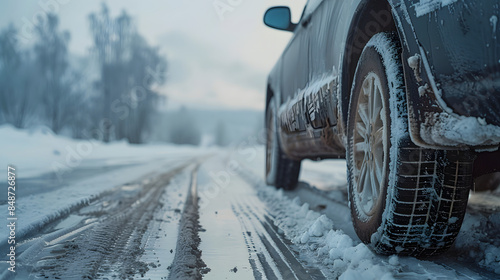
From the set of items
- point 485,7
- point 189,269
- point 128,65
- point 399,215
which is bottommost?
point 189,269

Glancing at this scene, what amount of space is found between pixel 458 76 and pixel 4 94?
28.2 meters

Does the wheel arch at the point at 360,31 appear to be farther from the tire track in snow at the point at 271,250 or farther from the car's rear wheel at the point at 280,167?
the car's rear wheel at the point at 280,167

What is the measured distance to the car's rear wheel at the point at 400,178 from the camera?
1.70 m

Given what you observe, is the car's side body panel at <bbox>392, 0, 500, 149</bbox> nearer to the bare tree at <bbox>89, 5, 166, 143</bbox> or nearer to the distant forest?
the distant forest

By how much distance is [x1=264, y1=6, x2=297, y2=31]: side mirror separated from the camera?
3.94 meters

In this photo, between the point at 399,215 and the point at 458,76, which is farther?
the point at 399,215

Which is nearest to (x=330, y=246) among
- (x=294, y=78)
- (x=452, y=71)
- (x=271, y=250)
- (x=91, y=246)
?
(x=271, y=250)

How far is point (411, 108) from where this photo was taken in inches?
63.6

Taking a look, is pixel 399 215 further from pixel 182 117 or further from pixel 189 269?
pixel 182 117

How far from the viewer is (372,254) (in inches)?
77.3

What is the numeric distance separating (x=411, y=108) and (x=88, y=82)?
30309 millimetres

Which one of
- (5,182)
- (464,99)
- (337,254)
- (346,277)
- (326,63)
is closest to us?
(464,99)

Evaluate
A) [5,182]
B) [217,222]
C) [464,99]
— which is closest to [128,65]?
[5,182]

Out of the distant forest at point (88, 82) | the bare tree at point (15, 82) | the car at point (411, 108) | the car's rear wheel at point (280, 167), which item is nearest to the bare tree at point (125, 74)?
the distant forest at point (88, 82)
